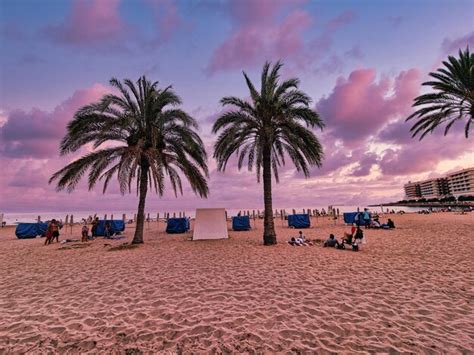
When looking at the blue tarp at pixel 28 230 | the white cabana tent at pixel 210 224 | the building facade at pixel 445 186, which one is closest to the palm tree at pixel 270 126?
the white cabana tent at pixel 210 224

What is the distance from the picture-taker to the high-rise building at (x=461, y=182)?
101925 mm

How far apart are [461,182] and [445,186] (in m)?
23.1

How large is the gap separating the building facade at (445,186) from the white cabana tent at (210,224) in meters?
93.3

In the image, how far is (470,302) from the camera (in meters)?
5.05

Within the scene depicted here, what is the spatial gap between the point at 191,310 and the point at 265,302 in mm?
1596

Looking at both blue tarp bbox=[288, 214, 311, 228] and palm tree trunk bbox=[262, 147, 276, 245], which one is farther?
blue tarp bbox=[288, 214, 311, 228]

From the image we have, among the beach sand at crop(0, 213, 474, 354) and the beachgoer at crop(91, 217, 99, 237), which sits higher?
the beachgoer at crop(91, 217, 99, 237)

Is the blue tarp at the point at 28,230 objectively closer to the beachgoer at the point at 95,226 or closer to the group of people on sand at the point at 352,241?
the beachgoer at the point at 95,226

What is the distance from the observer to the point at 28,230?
2216 cm

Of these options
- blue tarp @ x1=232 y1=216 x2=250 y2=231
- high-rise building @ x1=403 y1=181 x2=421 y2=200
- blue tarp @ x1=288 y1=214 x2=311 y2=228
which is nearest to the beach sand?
blue tarp @ x1=232 y1=216 x2=250 y2=231

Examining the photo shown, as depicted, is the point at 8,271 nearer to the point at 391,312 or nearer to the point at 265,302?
the point at 265,302

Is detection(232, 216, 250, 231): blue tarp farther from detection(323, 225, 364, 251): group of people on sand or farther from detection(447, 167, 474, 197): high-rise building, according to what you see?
detection(447, 167, 474, 197): high-rise building

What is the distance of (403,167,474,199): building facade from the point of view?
103312 millimetres

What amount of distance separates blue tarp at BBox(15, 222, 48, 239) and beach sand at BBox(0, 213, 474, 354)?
17001 mm
